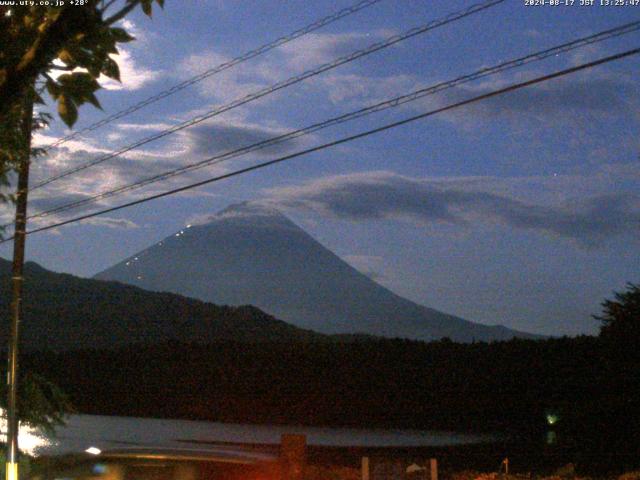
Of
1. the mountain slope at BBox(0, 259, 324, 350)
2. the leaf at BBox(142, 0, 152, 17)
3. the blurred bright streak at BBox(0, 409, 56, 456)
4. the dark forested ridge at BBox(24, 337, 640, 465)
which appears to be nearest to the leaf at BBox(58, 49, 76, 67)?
the leaf at BBox(142, 0, 152, 17)

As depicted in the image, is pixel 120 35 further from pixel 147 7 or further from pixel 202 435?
pixel 202 435

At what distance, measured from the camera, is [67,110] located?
572cm

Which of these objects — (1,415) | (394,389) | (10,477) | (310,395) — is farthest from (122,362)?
(10,477)

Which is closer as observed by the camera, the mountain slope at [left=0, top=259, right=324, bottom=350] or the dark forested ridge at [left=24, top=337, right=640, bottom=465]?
the dark forested ridge at [left=24, top=337, right=640, bottom=465]

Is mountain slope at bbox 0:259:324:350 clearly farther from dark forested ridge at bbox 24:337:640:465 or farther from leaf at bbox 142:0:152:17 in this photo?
leaf at bbox 142:0:152:17

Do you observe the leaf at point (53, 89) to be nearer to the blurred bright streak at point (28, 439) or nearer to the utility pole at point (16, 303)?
the utility pole at point (16, 303)

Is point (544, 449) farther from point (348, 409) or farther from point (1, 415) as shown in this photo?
point (348, 409)

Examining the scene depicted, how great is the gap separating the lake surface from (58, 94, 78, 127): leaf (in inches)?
865

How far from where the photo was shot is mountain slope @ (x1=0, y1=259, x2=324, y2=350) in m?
91.4

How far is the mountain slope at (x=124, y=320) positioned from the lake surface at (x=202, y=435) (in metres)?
44.9

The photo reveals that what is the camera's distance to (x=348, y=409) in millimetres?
47031

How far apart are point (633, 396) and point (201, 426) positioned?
23.4 m

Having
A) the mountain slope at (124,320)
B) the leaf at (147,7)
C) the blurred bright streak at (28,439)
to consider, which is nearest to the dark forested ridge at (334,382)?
A: the blurred bright streak at (28,439)

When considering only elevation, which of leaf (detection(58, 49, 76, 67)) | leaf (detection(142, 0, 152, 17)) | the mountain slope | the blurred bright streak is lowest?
the blurred bright streak
